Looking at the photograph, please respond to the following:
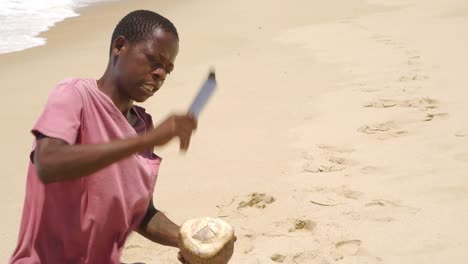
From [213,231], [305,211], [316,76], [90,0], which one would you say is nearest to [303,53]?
[316,76]

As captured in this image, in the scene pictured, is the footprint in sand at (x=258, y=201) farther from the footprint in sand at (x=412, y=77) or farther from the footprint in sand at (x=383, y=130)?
the footprint in sand at (x=412, y=77)

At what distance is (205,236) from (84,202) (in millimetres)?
384

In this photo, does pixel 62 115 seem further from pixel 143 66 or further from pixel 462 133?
pixel 462 133

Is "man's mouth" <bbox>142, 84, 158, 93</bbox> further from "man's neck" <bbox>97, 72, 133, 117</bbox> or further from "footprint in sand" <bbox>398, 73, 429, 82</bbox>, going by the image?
"footprint in sand" <bbox>398, 73, 429, 82</bbox>

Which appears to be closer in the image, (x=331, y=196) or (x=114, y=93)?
(x=114, y=93)

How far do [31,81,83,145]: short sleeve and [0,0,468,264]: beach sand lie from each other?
1481 mm

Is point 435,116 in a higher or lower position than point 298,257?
higher

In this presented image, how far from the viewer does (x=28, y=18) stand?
9.30 meters

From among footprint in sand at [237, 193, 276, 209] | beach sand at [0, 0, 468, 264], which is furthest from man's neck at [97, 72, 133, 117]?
footprint in sand at [237, 193, 276, 209]

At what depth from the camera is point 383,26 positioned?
7.19 meters

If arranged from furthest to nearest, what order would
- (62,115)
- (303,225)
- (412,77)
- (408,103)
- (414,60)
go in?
(414,60) < (412,77) < (408,103) < (303,225) < (62,115)

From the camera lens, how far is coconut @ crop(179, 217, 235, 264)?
5.78ft

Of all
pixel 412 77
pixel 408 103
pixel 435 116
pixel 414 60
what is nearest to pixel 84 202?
pixel 435 116

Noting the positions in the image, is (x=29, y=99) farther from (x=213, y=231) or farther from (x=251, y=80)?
(x=213, y=231)
